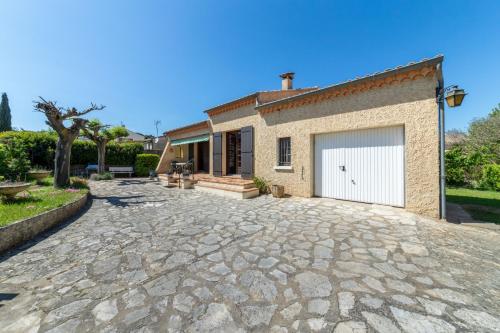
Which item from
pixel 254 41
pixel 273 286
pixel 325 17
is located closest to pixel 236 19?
pixel 254 41

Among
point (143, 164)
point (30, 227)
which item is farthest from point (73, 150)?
point (30, 227)

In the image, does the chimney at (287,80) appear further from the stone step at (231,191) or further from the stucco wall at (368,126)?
the stone step at (231,191)

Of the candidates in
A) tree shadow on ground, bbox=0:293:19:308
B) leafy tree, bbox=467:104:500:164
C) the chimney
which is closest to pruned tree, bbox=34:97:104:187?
tree shadow on ground, bbox=0:293:19:308

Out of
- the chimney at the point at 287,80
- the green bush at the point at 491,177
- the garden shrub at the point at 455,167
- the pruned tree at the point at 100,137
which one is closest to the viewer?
the chimney at the point at 287,80

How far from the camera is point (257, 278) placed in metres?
3.29

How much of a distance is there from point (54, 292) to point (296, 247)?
4.19 m

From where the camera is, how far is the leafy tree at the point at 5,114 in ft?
131

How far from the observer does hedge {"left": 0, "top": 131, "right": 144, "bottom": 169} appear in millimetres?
16391

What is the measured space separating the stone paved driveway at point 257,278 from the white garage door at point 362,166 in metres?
1.71

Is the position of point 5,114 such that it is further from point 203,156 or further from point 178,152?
point 203,156

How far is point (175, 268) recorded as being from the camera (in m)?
3.65

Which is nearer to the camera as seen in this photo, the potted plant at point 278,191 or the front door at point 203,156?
the potted plant at point 278,191

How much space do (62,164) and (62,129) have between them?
6.30ft

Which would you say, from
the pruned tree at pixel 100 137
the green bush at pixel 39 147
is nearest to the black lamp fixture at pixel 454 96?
the pruned tree at pixel 100 137
